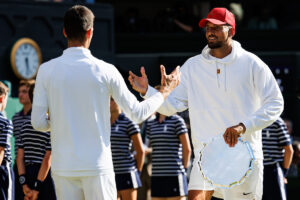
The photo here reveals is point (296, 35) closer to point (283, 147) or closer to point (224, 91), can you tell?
point (283, 147)

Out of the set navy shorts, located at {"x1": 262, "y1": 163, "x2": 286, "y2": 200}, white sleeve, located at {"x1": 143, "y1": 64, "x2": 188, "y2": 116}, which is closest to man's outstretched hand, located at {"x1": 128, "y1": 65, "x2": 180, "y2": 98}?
white sleeve, located at {"x1": 143, "y1": 64, "x2": 188, "y2": 116}

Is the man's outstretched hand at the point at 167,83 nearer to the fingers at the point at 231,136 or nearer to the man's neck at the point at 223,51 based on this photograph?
the fingers at the point at 231,136

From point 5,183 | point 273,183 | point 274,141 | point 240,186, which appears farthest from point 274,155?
point 5,183

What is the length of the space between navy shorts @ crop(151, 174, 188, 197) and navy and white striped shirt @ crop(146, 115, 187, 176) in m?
0.06

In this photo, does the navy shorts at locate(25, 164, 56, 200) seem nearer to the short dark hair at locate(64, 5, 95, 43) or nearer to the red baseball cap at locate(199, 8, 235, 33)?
the red baseball cap at locate(199, 8, 235, 33)

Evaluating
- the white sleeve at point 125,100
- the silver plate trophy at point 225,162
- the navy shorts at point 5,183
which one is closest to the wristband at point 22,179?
the navy shorts at point 5,183

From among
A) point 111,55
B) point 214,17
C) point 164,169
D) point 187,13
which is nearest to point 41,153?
point 164,169

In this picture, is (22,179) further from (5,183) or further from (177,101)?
(177,101)

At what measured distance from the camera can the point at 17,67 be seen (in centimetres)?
1273

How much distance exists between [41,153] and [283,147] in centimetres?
263

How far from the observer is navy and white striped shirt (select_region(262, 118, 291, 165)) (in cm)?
803

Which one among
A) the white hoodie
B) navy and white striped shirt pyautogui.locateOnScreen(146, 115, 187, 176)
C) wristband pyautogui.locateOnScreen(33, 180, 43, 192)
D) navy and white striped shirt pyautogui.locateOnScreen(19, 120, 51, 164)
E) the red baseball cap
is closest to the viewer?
the white hoodie

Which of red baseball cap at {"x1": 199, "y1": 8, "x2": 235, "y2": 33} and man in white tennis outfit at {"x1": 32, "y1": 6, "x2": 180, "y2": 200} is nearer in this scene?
man in white tennis outfit at {"x1": 32, "y1": 6, "x2": 180, "y2": 200}

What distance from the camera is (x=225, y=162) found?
5676 mm
